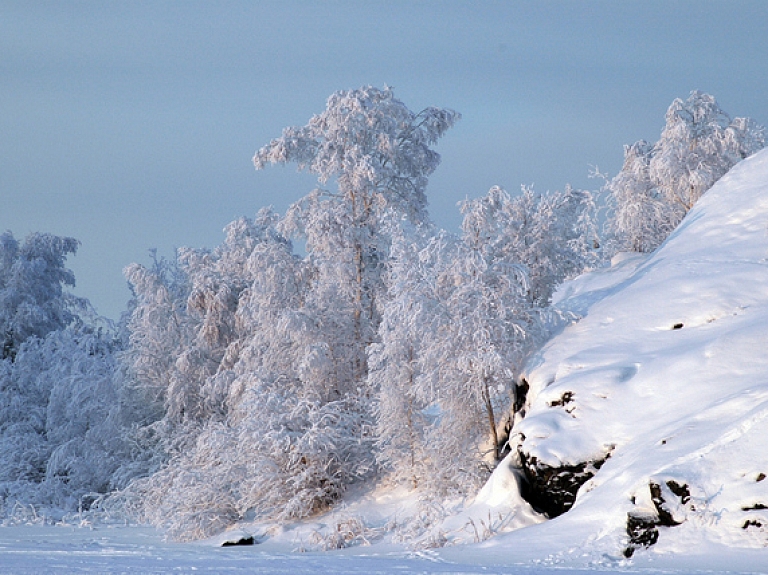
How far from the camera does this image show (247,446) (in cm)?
2066

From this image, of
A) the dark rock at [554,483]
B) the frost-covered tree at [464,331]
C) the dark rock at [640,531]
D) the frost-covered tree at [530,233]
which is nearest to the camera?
the dark rock at [640,531]

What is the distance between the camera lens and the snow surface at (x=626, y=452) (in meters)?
11.8

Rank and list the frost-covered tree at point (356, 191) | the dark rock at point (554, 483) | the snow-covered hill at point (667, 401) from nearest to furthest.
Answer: the snow-covered hill at point (667, 401) → the dark rock at point (554, 483) → the frost-covered tree at point (356, 191)

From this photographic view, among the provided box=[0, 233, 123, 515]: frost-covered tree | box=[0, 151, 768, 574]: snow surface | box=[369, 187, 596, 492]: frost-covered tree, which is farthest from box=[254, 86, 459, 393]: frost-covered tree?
box=[0, 233, 123, 515]: frost-covered tree

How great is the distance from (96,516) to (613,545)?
16477mm

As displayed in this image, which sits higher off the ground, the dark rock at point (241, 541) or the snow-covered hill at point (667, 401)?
the snow-covered hill at point (667, 401)

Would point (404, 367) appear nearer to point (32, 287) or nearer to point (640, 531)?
point (640, 531)

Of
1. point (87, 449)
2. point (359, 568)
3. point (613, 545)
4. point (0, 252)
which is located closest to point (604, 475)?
point (613, 545)

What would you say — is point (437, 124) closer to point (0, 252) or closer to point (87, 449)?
point (87, 449)

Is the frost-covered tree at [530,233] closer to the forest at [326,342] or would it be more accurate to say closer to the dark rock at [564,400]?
the forest at [326,342]

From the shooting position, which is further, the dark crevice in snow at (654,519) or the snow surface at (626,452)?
the dark crevice in snow at (654,519)

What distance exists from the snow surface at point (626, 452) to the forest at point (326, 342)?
1023 millimetres

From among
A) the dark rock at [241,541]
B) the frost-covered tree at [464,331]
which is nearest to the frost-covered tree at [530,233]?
the frost-covered tree at [464,331]

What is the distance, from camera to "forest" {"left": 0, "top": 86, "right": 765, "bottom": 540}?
19031mm
